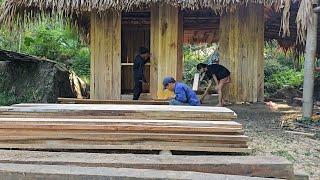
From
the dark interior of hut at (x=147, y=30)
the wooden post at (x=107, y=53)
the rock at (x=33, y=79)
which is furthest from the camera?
the dark interior of hut at (x=147, y=30)

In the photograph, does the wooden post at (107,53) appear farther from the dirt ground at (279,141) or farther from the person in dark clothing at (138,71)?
the dirt ground at (279,141)

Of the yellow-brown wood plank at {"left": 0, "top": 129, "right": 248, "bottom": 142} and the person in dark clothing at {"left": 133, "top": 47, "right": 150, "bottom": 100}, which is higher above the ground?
the person in dark clothing at {"left": 133, "top": 47, "right": 150, "bottom": 100}

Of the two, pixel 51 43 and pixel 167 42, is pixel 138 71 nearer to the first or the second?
pixel 167 42

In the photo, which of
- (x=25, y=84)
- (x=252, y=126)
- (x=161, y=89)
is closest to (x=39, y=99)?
(x=25, y=84)

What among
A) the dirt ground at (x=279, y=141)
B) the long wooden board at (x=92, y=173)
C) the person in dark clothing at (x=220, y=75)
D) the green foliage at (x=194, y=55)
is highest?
the green foliage at (x=194, y=55)

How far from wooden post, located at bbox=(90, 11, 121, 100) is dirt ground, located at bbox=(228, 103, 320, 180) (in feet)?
9.14

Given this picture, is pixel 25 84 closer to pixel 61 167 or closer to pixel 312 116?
pixel 312 116

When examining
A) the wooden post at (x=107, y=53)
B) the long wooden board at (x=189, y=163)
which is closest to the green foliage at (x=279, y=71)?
the wooden post at (x=107, y=53)

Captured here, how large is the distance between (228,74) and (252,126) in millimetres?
2254

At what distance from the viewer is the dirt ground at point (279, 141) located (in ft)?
15.5

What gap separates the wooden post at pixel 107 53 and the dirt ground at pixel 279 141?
9.14 ft

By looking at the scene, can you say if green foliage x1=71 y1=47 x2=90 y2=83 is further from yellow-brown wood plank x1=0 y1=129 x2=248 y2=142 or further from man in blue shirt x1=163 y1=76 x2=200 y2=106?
yellow-brown wood plank x1=0 y1=129 x2=248 y2=142

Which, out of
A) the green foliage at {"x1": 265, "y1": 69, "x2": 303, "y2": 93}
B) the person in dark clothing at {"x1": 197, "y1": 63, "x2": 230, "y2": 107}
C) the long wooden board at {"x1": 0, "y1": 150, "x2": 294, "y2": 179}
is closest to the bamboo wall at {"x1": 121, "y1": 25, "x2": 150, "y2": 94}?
the person in dark clothing at {"x1": 197, "y1": 63, "x2": 230, "y2": 107}

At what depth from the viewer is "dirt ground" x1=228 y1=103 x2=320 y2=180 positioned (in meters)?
4.71
